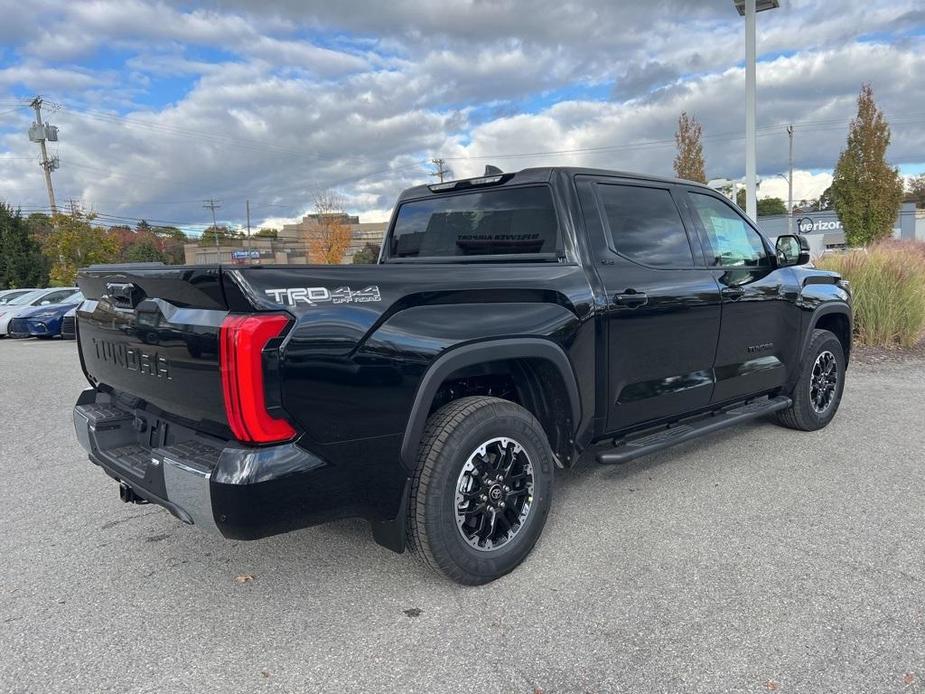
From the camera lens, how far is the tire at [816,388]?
5.24 metres

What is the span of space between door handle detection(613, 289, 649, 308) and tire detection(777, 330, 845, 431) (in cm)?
217

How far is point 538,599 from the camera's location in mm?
2994

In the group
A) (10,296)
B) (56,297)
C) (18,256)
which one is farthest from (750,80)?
(18,256)

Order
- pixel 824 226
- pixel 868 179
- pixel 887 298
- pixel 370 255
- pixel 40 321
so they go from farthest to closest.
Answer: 1. pixel 824 226
2. pixel 868 179
3. pixel 40 321
4. pixel 370 255
5. pixel 887 298

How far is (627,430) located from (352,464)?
1.87 m

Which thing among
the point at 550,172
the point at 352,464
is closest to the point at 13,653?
the point at 352,464

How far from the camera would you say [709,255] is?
4.39m

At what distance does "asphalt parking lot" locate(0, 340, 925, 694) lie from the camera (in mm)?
2479

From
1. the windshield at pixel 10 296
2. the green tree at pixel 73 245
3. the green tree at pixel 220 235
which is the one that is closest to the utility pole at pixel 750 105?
the windshield at pixel 10 296

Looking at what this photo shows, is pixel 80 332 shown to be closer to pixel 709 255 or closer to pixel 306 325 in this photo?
pixel 306 325

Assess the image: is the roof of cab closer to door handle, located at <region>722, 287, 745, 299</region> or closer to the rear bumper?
door handle, located at <region>722, 287, 745, 299</region>

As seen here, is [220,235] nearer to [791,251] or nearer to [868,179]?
[868,179]

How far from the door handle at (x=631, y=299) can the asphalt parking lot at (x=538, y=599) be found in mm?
Answer: 1226

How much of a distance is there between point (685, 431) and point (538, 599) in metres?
1.65
